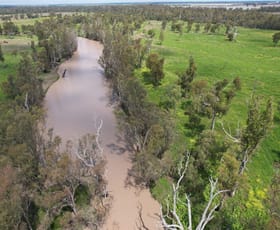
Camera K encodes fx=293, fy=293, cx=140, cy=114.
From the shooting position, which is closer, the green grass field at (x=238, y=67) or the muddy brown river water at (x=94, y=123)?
the muddy brown river water at (x=94, y=123)

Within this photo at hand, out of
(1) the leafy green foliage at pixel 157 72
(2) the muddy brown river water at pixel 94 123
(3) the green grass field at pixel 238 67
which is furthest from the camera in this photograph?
(1) the leafy green foliage at pixel 157 72

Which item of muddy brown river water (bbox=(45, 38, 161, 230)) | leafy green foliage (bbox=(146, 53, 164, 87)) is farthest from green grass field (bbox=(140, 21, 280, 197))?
muddy brown river water (bbox=(45, 38, 161, 230))

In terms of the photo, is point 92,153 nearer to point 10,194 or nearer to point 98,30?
point 10,194

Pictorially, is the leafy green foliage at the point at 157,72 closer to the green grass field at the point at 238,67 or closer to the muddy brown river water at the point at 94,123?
the green grass field at the point at 238,67

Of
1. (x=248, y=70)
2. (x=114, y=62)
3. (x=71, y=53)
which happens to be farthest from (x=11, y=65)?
(x=248, y=70)

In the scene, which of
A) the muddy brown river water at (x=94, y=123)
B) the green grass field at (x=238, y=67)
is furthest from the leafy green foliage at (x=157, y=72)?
the muddy brown river water at (x=94, y=123)
